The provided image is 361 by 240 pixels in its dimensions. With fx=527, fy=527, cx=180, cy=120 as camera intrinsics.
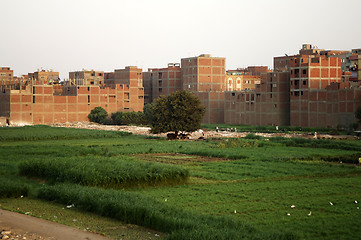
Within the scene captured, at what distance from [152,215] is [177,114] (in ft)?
131

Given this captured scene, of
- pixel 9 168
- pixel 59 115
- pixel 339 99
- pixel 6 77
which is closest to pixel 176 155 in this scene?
pixel 9 168

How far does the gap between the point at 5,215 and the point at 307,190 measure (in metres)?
13.1

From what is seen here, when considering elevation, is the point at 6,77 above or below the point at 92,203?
above

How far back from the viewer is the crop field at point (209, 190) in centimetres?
1672

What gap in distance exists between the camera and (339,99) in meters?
66.0

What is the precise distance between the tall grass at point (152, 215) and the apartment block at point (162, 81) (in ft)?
293

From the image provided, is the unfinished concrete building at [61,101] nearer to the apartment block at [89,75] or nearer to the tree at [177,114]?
the apartment block at [89,75]

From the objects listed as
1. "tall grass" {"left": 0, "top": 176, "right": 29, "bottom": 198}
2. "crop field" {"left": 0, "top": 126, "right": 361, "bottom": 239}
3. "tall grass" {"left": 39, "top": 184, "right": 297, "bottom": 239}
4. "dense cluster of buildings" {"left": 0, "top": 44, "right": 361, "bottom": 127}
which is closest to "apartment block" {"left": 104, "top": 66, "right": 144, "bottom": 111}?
"dense cluster of buildings" {"left": 0, "top": 44, "right": 361, "bottom": 127}

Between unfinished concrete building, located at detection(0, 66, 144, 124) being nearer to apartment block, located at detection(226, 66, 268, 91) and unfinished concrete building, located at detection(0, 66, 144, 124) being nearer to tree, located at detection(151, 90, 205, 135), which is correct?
apartment block, located at detection(226, 66, 268, 91)

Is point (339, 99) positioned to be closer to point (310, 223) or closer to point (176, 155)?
point (176, 155)

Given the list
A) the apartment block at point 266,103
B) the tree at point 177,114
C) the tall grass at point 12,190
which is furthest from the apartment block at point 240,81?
the tall grass at point 12,190

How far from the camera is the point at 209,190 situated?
Result: 79.5 feet

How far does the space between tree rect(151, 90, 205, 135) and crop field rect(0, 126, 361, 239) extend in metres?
16.3

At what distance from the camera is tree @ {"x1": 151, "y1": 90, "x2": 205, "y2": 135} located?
5719 cm
